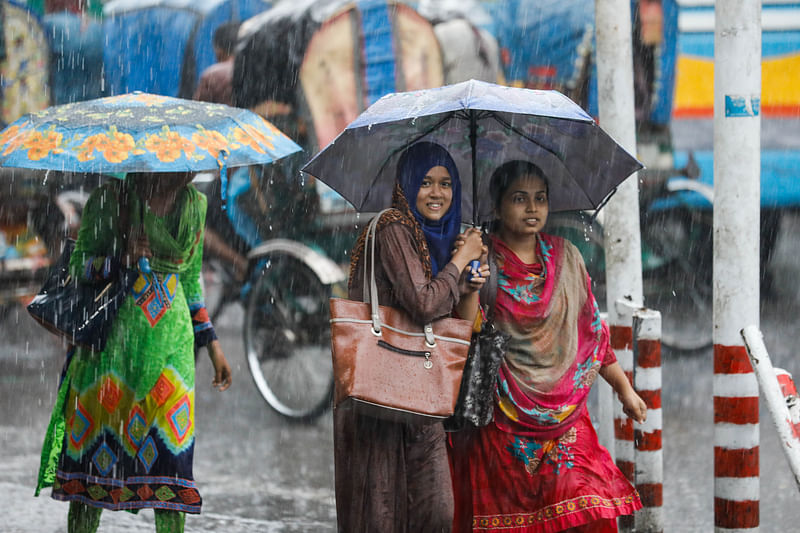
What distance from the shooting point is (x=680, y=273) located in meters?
7.91

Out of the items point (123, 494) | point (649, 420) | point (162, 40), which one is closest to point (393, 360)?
point (123, 494)

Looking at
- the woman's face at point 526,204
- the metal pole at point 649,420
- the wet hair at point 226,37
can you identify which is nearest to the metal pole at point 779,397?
the woman's face at point 526,204

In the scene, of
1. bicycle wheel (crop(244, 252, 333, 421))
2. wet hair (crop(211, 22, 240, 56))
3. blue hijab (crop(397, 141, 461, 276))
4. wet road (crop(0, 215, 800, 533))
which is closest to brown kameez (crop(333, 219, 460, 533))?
blue hijab (crop(397, 141, 461, 276))

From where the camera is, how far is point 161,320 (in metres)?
3.96

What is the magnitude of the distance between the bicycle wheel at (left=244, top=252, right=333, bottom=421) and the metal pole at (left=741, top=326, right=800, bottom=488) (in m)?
3.93

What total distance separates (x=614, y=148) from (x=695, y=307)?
460 centimetres

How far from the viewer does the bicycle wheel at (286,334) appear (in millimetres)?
6676

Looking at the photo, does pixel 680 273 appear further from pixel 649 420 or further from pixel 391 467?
pixel 391 467

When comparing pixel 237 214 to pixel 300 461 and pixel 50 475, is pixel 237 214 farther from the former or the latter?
pixel 50 475

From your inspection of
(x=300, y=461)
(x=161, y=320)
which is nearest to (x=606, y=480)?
(x=161, y=320)

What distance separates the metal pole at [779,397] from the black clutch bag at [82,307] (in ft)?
6.97

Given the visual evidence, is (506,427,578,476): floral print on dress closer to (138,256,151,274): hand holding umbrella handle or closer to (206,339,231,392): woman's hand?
(206,339,231,392): woman's hand

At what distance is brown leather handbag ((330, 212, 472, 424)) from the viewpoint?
3.24 meters

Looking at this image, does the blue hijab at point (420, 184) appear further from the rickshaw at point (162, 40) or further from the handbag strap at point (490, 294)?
the rickshaw at point (162, 40)
